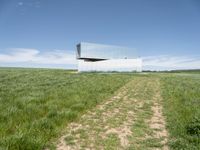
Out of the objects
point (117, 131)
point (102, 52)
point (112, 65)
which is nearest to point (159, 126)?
point (117, 131)

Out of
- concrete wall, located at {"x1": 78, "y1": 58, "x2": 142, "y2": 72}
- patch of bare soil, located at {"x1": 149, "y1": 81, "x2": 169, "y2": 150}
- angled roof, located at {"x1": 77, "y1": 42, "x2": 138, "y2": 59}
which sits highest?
angled roof, located at {"x1": 77, "y1": 42, "x2": 138, "y2": 59}

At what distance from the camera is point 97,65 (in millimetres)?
65625

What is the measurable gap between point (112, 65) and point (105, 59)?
411 cm

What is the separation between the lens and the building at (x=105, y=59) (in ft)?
211

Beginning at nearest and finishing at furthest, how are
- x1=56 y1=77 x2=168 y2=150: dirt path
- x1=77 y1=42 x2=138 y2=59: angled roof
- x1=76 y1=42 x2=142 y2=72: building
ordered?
x1=56 y1=77 x2=168 y2=150: dirt path → x1=76 y1=42 x2=142 y2=72: building → x1=77 y1=42 x2=138 y2=59: angled roof

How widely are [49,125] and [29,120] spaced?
35.7 inches

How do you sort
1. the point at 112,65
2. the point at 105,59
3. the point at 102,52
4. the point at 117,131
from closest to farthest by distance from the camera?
the point at 117,131 → the point at 112,65 → the point at 102,52 → the point at 105,59

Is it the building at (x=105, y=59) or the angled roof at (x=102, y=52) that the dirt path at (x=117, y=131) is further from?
the angled roof at (x=102, y=52)

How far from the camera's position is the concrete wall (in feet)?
209

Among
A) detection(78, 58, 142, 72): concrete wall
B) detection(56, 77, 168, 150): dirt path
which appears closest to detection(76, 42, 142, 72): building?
detection(78, 58, 142, 72): concrete wall

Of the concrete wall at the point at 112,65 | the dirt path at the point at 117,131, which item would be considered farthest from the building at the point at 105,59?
the dirt path at the point at 117,131

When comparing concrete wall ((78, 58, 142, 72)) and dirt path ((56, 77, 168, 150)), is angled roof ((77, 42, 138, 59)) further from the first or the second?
dirt path ((56, 77, 168, 150))

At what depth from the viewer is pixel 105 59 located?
69.9 m

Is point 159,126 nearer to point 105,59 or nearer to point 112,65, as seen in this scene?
point 112,65
